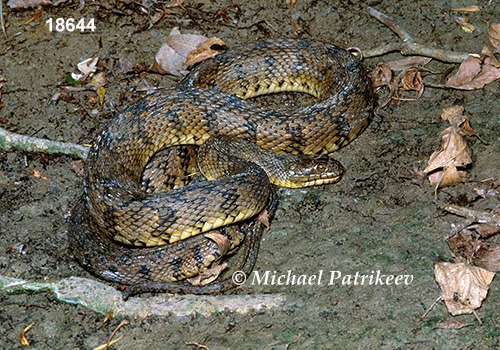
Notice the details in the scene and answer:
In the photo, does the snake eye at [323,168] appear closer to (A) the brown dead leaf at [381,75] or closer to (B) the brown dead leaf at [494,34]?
(A) the brown dead leaf at [381,75]

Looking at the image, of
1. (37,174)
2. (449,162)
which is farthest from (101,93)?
(449,162)

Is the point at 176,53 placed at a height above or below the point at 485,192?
below

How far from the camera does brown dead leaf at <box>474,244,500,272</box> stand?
5184mm

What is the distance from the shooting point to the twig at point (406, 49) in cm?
829

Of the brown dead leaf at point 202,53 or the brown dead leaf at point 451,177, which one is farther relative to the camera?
the brown dead leaf at point 202,53

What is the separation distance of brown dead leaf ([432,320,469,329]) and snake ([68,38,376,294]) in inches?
90.5

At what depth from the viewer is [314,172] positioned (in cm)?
717

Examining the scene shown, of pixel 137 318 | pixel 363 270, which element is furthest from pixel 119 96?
pixel 363 270

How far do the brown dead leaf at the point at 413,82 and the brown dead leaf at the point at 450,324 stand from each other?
4468 millimetres

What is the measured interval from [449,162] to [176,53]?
5.25 meters

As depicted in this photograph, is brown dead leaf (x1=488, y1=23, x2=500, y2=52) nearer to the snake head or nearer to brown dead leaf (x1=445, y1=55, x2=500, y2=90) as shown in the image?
brown dead leaf (x1=445, y1=55, x2=500, y2=90)

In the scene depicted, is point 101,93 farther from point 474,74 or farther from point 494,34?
point 494,34

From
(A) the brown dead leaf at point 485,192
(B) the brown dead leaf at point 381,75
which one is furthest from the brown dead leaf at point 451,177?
(B) the brown dead leaf at point 381,75

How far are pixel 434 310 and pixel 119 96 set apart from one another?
6.40 metres
